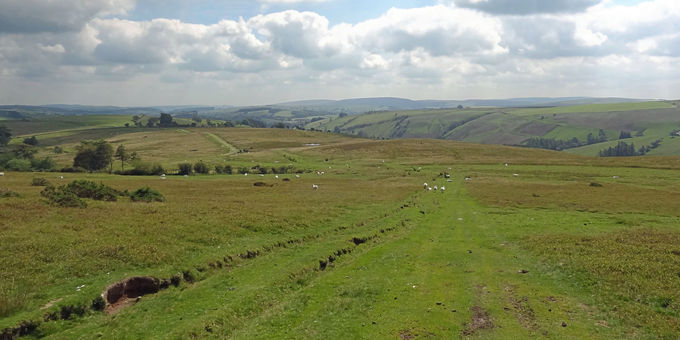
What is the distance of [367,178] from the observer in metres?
85.4

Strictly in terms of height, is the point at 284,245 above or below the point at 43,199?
below

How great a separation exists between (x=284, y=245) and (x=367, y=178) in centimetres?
5513

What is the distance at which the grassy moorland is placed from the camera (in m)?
17.5

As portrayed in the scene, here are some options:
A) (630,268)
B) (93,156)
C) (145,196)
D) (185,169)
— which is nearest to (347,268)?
(630,268)

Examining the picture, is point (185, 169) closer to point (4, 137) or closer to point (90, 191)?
point (90, 191)

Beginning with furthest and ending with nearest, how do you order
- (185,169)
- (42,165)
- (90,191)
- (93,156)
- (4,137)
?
(4,137)
(42,165)
(93,156)
(185,169)
(90,191)

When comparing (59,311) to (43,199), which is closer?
(59,311)

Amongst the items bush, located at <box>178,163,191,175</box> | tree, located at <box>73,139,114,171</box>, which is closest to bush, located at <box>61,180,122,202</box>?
bush, located at <box>178,163,191,175</box>

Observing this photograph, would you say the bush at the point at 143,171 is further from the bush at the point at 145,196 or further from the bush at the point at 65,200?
the bush at the point at 65,200

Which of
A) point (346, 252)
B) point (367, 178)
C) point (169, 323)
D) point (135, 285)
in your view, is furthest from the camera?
point (367, 178)

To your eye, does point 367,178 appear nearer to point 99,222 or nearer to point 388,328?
point 99,222

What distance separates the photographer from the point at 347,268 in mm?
26094

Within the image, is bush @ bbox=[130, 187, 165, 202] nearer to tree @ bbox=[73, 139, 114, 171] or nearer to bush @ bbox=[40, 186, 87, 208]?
bush @ bbox=[40, 186, 87, 208]

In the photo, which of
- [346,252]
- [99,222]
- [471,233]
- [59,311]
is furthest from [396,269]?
[99,222]
